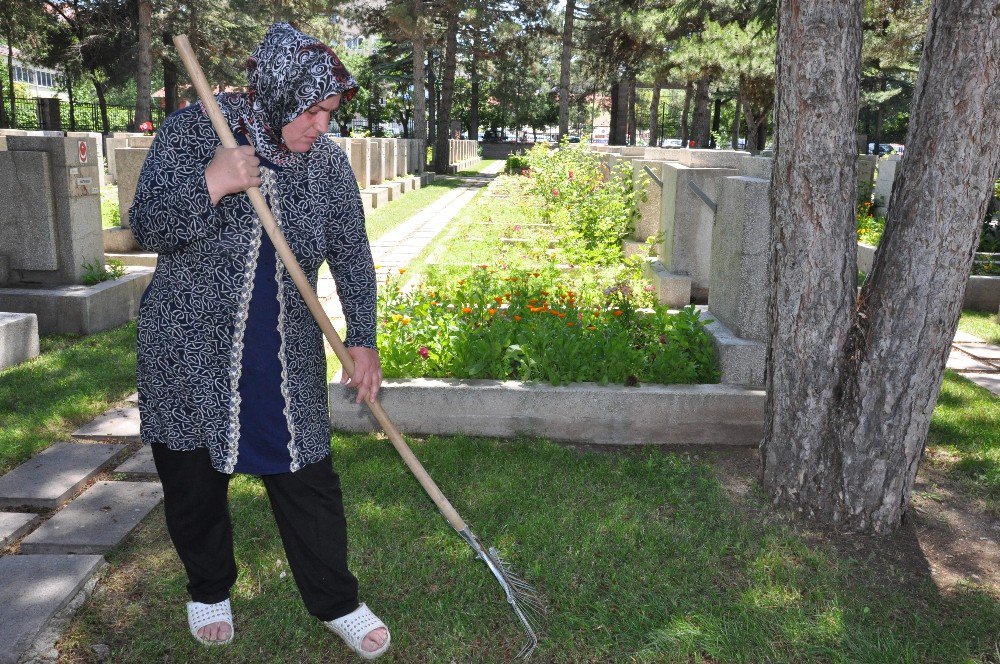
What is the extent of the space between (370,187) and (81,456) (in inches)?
511

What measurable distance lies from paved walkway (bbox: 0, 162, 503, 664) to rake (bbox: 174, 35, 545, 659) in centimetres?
131

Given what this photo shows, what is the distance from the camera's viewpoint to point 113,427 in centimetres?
449

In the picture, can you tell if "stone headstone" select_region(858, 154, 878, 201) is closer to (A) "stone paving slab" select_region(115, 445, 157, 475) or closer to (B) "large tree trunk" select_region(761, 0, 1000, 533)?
(B) "large tree trunk" select_region(761, 0, 1000, 533)

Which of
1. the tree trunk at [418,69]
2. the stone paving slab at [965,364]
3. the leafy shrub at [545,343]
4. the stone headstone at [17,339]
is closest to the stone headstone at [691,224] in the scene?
the leafy shrub at [545,343]

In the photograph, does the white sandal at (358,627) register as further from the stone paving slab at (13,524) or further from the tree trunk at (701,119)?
the tree trunk at (701,119)

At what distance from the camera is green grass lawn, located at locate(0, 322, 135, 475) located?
13.9 feet

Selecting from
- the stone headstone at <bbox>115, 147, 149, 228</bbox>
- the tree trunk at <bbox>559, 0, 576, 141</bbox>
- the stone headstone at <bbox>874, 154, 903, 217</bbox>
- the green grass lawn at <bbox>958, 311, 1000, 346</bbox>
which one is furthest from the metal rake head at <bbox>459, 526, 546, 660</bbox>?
the tree trunk at <bbox>559, 0, 576, 141</bbox>

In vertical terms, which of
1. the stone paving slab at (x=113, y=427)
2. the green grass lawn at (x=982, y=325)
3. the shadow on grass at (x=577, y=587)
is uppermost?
the green grass lawn at (x=982, y=325)

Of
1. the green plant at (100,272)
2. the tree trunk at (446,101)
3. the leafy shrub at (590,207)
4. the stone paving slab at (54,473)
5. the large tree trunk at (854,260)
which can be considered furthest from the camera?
the tree trunk at (446,101)

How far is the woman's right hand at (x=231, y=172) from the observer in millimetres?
2117

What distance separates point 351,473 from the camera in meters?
3.92

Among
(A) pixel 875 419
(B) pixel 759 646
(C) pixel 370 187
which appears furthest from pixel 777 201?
(C) pixel 370 187

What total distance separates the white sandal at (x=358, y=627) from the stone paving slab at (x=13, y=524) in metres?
1.54

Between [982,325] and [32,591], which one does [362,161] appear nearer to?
[982,325]
